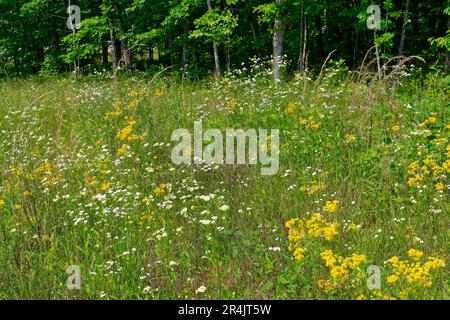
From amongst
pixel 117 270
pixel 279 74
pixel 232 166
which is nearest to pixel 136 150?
pixel 232 166

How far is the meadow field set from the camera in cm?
359

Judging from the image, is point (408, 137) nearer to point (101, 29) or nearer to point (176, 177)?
point (176, 177)

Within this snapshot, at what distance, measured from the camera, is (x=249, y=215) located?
14.8 ft

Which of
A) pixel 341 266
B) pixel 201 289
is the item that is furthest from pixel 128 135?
pixel 341 266

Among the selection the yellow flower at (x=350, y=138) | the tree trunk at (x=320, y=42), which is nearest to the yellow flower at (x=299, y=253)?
the yellow flower at (x=350, y=138)

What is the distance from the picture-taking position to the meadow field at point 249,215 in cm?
359

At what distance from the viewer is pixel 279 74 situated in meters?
9.97

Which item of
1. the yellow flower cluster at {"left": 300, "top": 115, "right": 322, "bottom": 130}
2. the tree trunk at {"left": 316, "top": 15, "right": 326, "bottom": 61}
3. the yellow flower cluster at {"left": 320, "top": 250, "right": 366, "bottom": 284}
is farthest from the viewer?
the tree trunk at {"left": 316, "top": 15, "right": 326, "bottom": 61}

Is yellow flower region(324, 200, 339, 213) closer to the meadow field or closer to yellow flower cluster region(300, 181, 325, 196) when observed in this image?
the meadow field

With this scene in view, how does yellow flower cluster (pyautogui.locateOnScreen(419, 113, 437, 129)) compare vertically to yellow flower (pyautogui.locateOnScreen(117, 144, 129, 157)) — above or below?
above

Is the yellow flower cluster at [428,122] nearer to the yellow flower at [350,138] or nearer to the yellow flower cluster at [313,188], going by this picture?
the yellow flower at [350,138]

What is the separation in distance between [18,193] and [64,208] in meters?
0.69

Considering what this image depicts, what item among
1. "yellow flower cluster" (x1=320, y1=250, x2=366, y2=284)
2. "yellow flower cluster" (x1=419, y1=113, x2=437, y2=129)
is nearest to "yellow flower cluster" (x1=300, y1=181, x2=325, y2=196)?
"yellow flower cluster" (x1=320, y1=250, x2=366, y2=284)

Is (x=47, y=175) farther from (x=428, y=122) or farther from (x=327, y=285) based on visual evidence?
(x=428, y=122)
